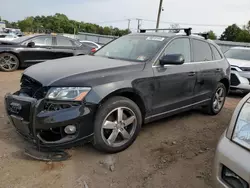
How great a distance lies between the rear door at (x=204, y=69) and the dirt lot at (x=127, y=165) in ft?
2.76

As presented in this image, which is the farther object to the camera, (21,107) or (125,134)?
(125,134)

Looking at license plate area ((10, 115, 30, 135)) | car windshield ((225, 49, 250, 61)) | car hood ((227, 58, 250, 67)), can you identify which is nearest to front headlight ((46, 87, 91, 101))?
license plate area ((10, 115, 30, 135))

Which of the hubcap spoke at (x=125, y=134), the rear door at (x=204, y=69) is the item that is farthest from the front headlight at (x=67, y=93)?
the rear door at (x=204, y=69)

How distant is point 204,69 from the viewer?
4355 millimetres

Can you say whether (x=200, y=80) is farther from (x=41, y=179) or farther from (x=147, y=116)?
(x=41, y=179)

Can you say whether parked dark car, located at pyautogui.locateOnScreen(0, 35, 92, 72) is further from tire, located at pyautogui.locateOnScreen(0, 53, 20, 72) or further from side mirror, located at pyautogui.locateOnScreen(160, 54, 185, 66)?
side mirror, located at pyautogui.locateOnScreen(160, 54, 185, 66)

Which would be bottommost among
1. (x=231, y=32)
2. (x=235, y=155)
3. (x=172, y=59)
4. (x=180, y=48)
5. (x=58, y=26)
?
(x=235, y=155)

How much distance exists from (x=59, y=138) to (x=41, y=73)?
868 mm

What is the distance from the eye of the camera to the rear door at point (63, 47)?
30.9ft

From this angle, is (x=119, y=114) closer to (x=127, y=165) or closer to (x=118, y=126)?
A: (x=118, y=126)

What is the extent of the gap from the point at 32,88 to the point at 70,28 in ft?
269

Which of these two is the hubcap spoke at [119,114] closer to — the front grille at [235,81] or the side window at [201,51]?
the side window at [201,51]

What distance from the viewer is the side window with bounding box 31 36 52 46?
29.7ft

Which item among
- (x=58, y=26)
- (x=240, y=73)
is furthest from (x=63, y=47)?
(x=58, y=26)
